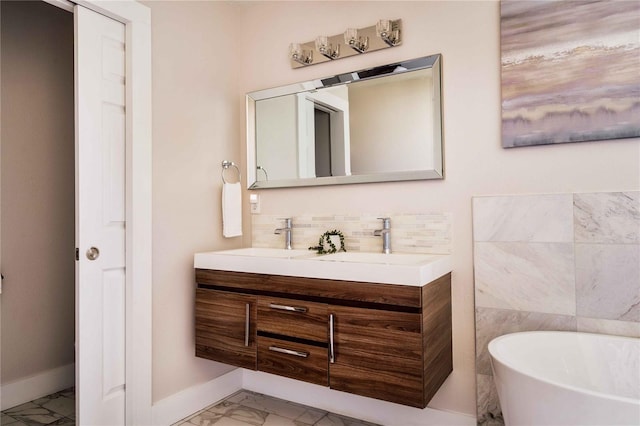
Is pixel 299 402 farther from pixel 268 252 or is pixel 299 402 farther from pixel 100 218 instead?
pixel 100 218

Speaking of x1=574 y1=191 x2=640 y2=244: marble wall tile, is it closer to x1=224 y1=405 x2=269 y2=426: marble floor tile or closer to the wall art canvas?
the wall art canvas

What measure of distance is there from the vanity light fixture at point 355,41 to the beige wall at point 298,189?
0.19 ft

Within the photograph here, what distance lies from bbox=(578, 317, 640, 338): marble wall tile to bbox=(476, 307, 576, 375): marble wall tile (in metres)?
0.04

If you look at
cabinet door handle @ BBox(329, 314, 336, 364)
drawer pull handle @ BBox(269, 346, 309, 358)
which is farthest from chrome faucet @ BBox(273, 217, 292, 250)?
cabinet door handle @ BBox(329, 314, 336, 364)

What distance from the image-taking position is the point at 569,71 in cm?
184

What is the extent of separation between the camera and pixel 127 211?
6.83 feet

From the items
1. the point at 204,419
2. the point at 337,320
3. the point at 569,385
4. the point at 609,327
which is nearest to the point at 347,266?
the point at 337,320

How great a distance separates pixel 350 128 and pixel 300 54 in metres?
0.58

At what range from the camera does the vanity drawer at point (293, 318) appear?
189 cm

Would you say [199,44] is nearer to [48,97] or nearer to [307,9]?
[307,9]

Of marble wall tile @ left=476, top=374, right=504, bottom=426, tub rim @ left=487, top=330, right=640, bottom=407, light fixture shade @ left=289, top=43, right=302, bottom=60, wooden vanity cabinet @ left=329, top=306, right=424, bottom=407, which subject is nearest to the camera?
tub rim @ left=487, top=330, right=640, bottom=407

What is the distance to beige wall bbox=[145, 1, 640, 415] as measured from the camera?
1989 millimetres

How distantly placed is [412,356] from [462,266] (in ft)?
2.02

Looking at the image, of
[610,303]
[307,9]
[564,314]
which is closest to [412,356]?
[564,314]
